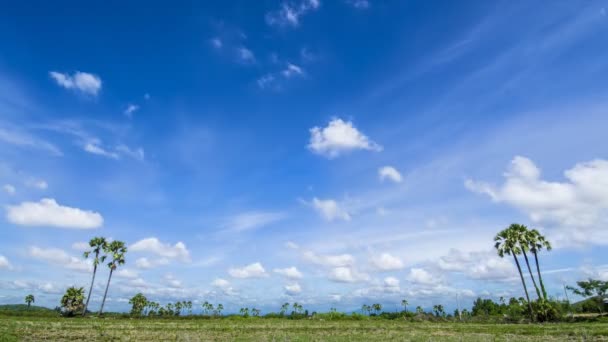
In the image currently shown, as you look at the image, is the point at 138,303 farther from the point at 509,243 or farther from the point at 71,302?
the point at 509,243

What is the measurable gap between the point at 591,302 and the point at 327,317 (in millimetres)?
58900

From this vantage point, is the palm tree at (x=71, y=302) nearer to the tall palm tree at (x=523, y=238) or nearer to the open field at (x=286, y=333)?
the open field at (x=286, y=333)

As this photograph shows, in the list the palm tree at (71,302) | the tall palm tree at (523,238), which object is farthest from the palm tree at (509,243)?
the palm tree at (71,302)

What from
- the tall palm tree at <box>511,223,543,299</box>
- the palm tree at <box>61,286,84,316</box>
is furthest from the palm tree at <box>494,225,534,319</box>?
the palm tree at <box>61,286,84,316</box>

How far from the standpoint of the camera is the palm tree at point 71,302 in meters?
77.8

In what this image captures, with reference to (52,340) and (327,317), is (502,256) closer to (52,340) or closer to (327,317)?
(327,317)

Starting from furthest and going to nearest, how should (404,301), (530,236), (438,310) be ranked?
1. (404,301)
2. (438,310)
3. (530,236)

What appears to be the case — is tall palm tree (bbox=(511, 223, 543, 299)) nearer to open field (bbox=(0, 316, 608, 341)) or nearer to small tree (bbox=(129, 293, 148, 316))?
open field (bbox=(0, 316, 608, 341))

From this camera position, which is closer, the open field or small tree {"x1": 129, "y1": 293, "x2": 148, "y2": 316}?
the open field

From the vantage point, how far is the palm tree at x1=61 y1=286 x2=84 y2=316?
77.8 metres

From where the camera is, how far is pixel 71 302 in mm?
78312

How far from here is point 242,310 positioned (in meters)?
114

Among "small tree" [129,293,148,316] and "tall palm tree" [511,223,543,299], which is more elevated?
"tall palm tree" [511,223,543,299]

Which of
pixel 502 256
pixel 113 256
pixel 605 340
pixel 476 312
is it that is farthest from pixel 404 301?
pixel 605 340
